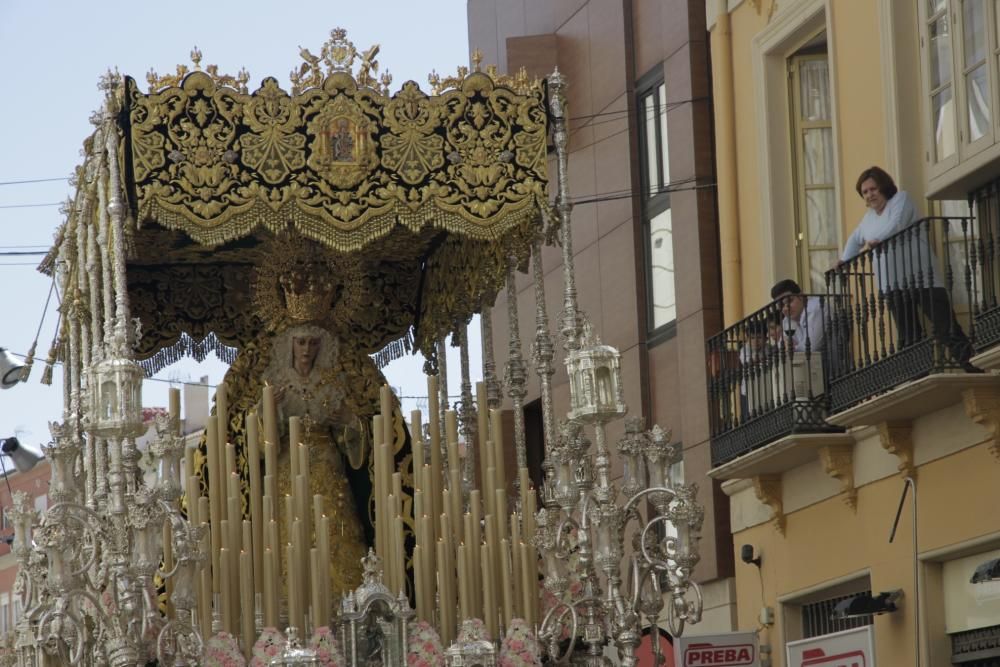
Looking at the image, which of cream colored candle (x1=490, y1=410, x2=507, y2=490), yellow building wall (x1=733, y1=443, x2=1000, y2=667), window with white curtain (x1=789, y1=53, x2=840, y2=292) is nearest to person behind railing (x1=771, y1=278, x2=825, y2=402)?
yellow building wall (x1=733, y1=443, x2=1000, y2=667)

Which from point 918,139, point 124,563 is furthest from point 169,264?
point 918,139

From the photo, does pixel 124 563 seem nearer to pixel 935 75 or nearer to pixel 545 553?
pixel 545 553

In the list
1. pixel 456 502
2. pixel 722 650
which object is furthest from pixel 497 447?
pixel 722 650

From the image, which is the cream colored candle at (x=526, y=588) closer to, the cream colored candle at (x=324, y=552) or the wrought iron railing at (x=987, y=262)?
the cream colored candle at (x=324, y=552)

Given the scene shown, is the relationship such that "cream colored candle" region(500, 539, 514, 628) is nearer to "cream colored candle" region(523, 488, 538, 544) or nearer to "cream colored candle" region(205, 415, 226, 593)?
"cream colored candle" region(523, 488, 538, 544)

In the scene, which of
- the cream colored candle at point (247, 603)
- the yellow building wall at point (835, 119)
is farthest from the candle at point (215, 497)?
the yellow building wall at point (835, 119)

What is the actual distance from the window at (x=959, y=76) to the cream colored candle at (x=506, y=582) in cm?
309

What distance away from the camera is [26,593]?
35.3ft

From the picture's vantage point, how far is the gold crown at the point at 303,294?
11617 mm

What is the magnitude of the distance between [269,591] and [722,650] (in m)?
4.75

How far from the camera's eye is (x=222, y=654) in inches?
382

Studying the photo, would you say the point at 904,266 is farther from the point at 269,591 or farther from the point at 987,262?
the point at 269,591

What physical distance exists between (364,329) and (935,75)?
3578mm

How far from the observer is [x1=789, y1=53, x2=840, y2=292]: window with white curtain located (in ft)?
46.7
